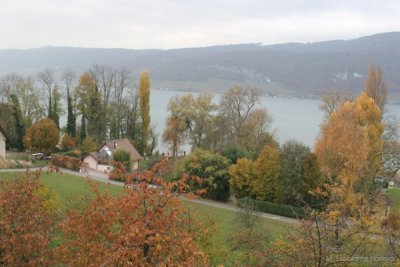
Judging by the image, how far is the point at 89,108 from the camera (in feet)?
162

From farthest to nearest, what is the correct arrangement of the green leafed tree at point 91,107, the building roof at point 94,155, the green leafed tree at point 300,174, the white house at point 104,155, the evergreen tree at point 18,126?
the green leafed tree at point 91,107, the evergreen tree at point 18,126, the building roof at point 94,155, the white house at point 104,155, the green leafed tree at point 300,174

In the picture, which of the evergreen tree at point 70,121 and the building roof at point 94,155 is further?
the evergreen tree at point 70,121

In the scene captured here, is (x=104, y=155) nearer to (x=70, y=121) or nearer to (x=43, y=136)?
(x=43, y=136)

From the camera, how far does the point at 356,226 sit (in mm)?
9211

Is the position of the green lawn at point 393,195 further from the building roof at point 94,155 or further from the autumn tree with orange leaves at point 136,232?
the autumn tree with orange leaves at point 136,232

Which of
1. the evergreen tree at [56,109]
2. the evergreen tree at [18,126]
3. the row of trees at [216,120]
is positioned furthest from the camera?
the evergreen tree at [56,109]

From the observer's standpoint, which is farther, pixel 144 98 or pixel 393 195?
pixel 144 98

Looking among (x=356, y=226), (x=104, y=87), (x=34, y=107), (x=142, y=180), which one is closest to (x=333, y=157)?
(x=356, y=226)

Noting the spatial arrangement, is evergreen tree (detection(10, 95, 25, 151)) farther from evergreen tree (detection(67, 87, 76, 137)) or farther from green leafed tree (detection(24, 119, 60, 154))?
green leafed tree (detection(24, 119, 60, 154))

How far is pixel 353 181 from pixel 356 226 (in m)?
19.1

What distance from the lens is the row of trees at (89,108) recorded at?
48.8 metres

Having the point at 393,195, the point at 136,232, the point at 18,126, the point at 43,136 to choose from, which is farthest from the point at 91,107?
the point at 136,232

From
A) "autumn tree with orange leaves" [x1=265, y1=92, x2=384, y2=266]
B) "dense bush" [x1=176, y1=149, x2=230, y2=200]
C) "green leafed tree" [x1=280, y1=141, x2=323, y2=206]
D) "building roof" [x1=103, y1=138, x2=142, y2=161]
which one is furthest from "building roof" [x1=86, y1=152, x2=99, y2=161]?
"autumn tree with orange leaves" [x1=265, y1=92, x2=384, y2=266]

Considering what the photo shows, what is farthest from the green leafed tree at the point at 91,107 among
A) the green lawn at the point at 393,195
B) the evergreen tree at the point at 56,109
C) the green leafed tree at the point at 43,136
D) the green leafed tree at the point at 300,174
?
the green lawn at the point at 393,195
